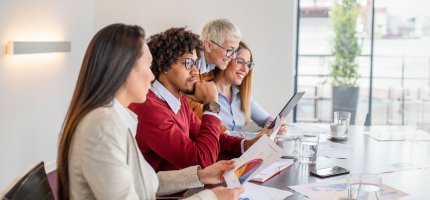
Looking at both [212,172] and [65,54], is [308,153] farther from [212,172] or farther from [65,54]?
[65,54]

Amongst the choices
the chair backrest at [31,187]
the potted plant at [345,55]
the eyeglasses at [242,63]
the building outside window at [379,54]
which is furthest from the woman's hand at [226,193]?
the potted plant at [345,55]

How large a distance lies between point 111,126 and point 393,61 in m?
4.85

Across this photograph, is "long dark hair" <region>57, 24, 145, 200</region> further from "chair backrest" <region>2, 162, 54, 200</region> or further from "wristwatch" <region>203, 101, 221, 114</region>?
"wristwatch" <region>203, 101, 221, 114</region>

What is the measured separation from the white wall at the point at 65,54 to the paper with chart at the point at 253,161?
2455 mm

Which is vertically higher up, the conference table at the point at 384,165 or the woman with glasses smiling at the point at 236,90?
the woman with glasses smiling at the point at 236,90

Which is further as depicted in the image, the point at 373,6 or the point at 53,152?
the point at 373,6

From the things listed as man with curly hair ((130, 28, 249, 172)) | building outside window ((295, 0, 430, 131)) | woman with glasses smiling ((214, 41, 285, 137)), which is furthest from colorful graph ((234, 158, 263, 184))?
building outside window ((295, 0, 430, 131))

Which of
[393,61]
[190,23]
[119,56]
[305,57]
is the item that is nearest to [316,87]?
[305,57]

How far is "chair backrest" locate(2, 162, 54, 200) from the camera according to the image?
4.21ft

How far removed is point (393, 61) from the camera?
562cm

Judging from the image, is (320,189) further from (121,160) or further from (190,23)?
(190,23)

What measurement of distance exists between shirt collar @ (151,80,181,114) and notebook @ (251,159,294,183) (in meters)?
0.41

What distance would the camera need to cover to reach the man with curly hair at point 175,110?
1.92 metres

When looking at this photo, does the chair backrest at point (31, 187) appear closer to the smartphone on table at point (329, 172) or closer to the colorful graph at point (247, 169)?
the colorful graph at point (247, 169)
